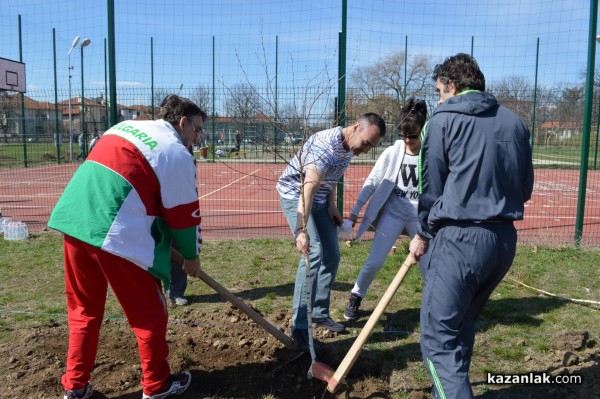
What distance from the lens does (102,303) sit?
297 centimetres

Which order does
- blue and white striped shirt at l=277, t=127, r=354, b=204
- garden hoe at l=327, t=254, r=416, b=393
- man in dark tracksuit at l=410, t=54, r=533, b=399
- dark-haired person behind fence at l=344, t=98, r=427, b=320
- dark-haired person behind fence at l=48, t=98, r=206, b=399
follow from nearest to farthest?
man in dark tracksuit at l=410, t=54, r=533, b=399, dark-haired person behind fence at l=48, t=98, r=206, b=399, garden hoe at l=327, t=254, r=416, b=393, blue and white striped shirt at l=277, t=127, r=354, b=204, dark-haired person behind fence at l=344, t=98, r=427, b=320

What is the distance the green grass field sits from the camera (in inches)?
142

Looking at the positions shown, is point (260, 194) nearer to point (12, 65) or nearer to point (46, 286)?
point (12, 65)

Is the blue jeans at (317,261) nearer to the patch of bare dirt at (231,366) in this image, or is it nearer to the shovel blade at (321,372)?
the patch of bare dirt at (231,366)

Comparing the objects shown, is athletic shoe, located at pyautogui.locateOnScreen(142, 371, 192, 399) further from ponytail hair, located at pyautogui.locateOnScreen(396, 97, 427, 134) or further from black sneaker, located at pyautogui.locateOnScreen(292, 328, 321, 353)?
ponytail hair, located at pyautogui.locateOnScreen(396, 97, 427, 134)

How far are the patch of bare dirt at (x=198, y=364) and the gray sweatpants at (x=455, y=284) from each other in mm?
730

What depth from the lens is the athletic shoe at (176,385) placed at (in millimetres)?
2918

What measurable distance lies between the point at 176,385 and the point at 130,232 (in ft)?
3.45

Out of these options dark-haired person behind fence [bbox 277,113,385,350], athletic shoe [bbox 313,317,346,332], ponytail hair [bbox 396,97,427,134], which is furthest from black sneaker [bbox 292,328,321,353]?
ponytail hair [bbox 396,97,427,134]

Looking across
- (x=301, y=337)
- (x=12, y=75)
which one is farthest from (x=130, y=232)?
(x=12, y=75)

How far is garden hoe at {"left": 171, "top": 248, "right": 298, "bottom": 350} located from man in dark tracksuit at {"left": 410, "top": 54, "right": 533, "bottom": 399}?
120 cm

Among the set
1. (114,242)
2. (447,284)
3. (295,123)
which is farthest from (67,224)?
(447,284)

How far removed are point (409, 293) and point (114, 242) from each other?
11.0ft

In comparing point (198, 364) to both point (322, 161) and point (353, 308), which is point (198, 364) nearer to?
point (353, 308)
